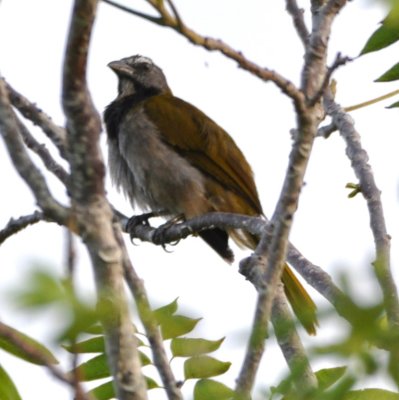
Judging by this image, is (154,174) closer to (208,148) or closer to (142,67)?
(208,148)

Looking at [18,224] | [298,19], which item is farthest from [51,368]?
[298,19]

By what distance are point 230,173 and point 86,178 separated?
4.35 metres

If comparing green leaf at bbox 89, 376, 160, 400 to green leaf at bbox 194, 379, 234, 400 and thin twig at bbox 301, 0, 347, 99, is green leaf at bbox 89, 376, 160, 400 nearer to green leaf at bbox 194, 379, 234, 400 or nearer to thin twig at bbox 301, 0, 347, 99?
green leaf at bbox 194, 379, 234, 400

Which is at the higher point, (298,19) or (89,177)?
(298,19)

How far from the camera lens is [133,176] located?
5949 mm

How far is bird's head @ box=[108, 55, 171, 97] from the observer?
7.12m

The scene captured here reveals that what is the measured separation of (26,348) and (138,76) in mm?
5903

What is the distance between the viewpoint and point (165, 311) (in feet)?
4.63

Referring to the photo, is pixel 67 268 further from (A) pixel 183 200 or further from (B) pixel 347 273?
(A) pixel 183 200

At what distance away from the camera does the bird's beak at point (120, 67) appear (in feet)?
23.6

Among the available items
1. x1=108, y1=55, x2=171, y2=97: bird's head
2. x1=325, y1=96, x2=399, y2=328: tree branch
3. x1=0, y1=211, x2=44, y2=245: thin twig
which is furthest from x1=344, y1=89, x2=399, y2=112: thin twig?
x1=108, y1=55, x2=171, y2=97: bird's head

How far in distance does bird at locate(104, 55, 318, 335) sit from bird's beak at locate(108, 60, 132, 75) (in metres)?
0.83

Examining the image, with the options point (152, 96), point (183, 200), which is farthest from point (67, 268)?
point (152, 96)

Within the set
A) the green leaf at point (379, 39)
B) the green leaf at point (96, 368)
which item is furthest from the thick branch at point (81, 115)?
the green leaf at point (379, 39)
